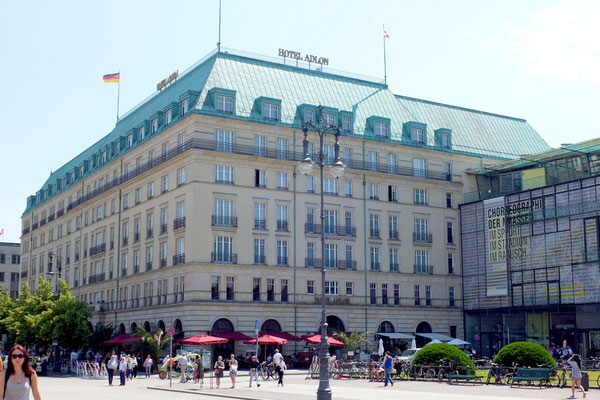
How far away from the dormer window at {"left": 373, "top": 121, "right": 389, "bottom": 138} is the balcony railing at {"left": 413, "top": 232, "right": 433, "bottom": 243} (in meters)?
9.26

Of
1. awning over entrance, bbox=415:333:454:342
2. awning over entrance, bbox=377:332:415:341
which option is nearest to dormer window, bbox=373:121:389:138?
awning over entrance, bbox=377:332:415:341

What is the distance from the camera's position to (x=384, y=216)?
70.1 meters

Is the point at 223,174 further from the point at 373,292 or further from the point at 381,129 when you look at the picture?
the point at 373,292

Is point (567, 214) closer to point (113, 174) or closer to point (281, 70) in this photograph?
point (281, 70)

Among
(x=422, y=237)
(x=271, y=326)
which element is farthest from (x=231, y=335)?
(x=422, y=237)

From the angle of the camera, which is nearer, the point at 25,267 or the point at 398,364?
the point at 398,364

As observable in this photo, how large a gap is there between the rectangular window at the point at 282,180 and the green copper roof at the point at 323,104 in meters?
4.37

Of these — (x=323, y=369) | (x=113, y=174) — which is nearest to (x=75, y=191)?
(x=113, y=174)

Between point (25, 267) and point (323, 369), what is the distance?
Result: 88.3 m

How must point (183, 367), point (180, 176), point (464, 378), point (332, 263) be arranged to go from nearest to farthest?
point (464, 378)
point (183, 367)
point (180, 176)
point (332, 263)

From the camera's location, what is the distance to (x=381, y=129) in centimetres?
7150

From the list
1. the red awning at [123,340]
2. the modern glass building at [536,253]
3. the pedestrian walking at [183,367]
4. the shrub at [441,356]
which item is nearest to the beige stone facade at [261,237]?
the modern glass building at [536,253]

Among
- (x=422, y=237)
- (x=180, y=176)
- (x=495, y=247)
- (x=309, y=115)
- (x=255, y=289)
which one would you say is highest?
(x=309, y=115)

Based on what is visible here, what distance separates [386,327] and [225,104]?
921 inches
